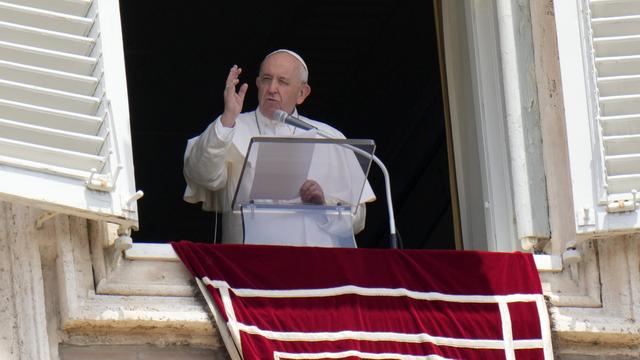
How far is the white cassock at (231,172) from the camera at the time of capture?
6629 millimetres

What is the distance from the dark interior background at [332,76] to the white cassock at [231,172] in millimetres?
2692

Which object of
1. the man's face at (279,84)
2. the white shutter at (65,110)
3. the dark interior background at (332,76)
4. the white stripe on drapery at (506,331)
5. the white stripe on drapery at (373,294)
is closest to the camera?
the white shutter at (65,110)

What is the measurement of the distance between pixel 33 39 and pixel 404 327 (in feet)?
4.31

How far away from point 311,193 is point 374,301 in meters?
0.57

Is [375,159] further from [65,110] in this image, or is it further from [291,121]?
[65,110]

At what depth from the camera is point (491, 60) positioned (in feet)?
22.5

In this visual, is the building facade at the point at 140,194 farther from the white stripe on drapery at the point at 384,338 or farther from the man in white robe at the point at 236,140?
the man in white robe at the point at 236,140

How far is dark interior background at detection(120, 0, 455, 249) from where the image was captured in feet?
33.4

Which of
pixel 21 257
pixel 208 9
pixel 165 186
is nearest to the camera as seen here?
pixel 21 257

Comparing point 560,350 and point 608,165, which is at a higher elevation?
point 608,165

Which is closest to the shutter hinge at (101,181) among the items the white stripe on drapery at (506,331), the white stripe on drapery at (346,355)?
the white stripe on drapery at (346,355)

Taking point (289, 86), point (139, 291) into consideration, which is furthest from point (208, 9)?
point (139, 291)

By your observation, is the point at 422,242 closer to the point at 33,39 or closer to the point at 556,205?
the point at 556,205

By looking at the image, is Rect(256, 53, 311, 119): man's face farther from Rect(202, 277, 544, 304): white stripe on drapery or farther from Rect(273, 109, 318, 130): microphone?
Rect(202, 277, 544, 304): white stripe on drapery
